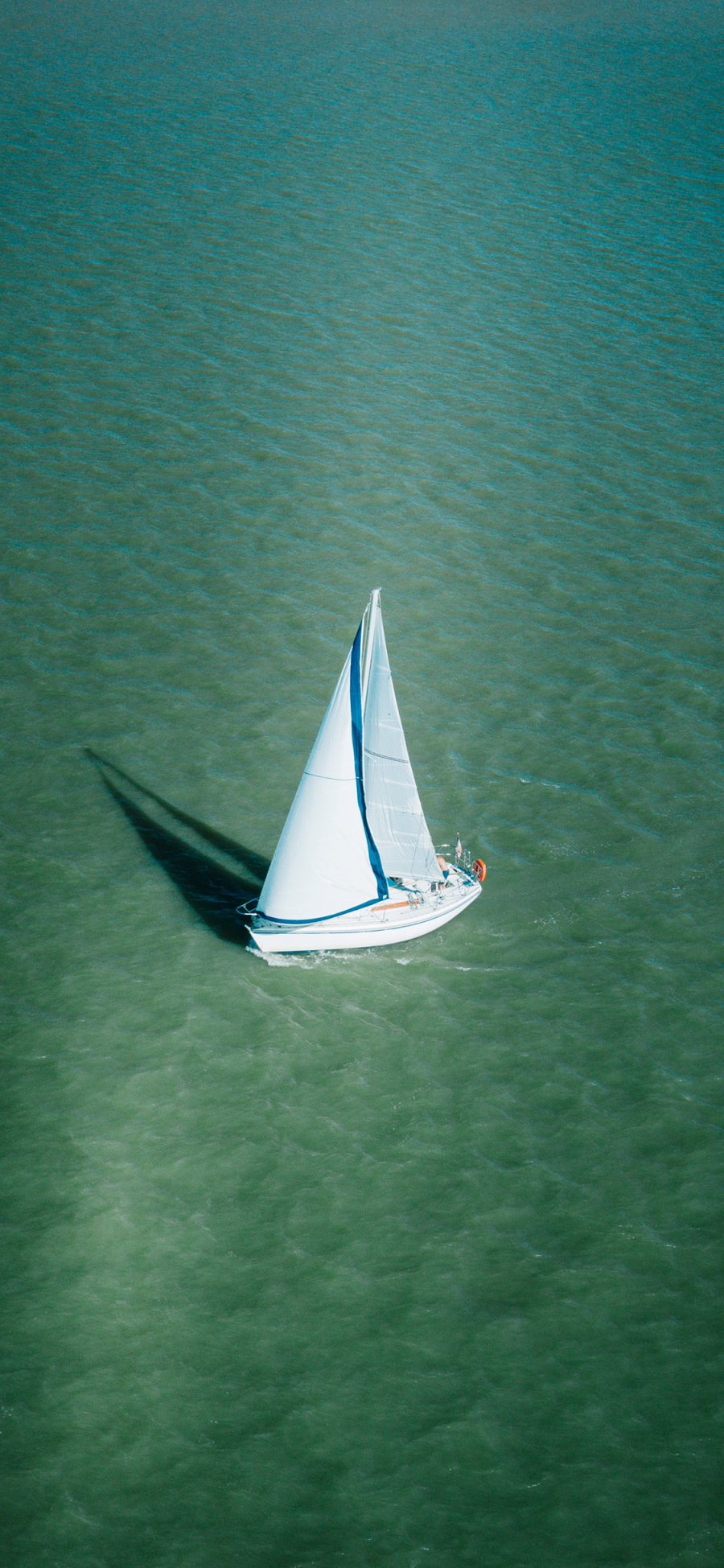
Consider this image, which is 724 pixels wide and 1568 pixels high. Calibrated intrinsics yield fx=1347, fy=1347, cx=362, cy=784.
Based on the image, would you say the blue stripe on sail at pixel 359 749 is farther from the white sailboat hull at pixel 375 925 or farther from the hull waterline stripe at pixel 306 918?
the hull waterline stripe at pixel 306 918

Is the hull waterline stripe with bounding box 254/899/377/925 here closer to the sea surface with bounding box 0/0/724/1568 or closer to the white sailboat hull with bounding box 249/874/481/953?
the white sailboat hull with bounding box 249/874/481/953

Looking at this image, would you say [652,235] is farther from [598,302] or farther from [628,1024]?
[628,1024]

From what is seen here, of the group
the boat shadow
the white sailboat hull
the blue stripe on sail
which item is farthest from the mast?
the boat shadow

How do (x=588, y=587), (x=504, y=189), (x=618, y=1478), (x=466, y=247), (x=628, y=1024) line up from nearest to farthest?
1. (x=618, y=1478)
2. (x=628, y=1024)
3. (x=588, y=587)
4. (x=466, y=247)
5. (x=504, y=189)

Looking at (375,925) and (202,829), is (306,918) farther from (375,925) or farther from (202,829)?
(202,829)

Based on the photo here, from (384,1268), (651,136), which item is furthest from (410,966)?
(651,136)

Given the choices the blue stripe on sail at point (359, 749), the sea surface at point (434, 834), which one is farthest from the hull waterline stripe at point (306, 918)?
the sea surface at point (434, 834)

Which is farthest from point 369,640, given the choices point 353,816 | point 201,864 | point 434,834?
point 201,864
